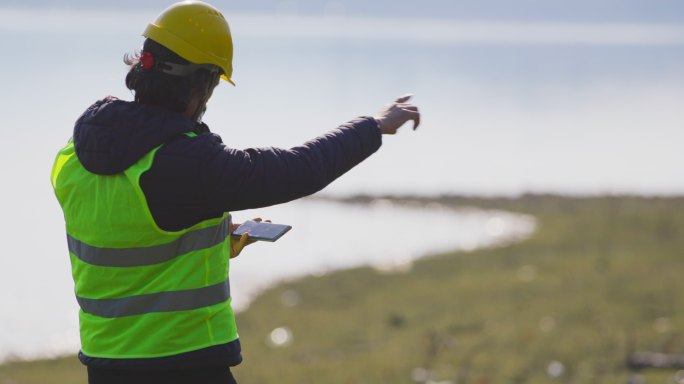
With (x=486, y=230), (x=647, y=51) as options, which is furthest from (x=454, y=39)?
(x=486, y=230)

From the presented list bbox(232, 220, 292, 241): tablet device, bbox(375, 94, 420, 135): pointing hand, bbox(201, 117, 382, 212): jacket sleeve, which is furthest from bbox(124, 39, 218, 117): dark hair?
bbox(375, 94, 420, 135): pointing hand

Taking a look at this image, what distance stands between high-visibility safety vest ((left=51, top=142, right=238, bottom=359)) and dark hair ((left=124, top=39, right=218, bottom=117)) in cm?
28

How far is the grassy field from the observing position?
1298 cm

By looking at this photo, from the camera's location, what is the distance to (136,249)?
3.73 metres

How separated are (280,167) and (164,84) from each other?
0.45 meters

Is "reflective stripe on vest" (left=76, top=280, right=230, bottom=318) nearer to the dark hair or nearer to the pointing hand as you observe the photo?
the dark hair

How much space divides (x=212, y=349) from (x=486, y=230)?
31119 mm

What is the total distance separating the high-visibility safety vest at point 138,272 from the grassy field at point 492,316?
8.46 m

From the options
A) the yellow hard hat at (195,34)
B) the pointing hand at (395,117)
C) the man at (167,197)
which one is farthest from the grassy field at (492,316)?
the yellow hard hat at (195,34)

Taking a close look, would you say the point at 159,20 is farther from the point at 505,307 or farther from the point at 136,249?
the point at 505,307

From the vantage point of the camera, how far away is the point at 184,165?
358 centimetres

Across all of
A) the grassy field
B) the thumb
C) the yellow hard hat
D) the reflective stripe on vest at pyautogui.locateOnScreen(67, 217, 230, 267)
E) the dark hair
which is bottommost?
the grassy field

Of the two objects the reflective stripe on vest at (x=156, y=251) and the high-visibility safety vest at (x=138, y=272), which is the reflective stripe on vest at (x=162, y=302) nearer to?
the high-visibility safety vest at (x=138, y=272)

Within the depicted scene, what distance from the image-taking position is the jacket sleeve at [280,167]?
11.9ft
